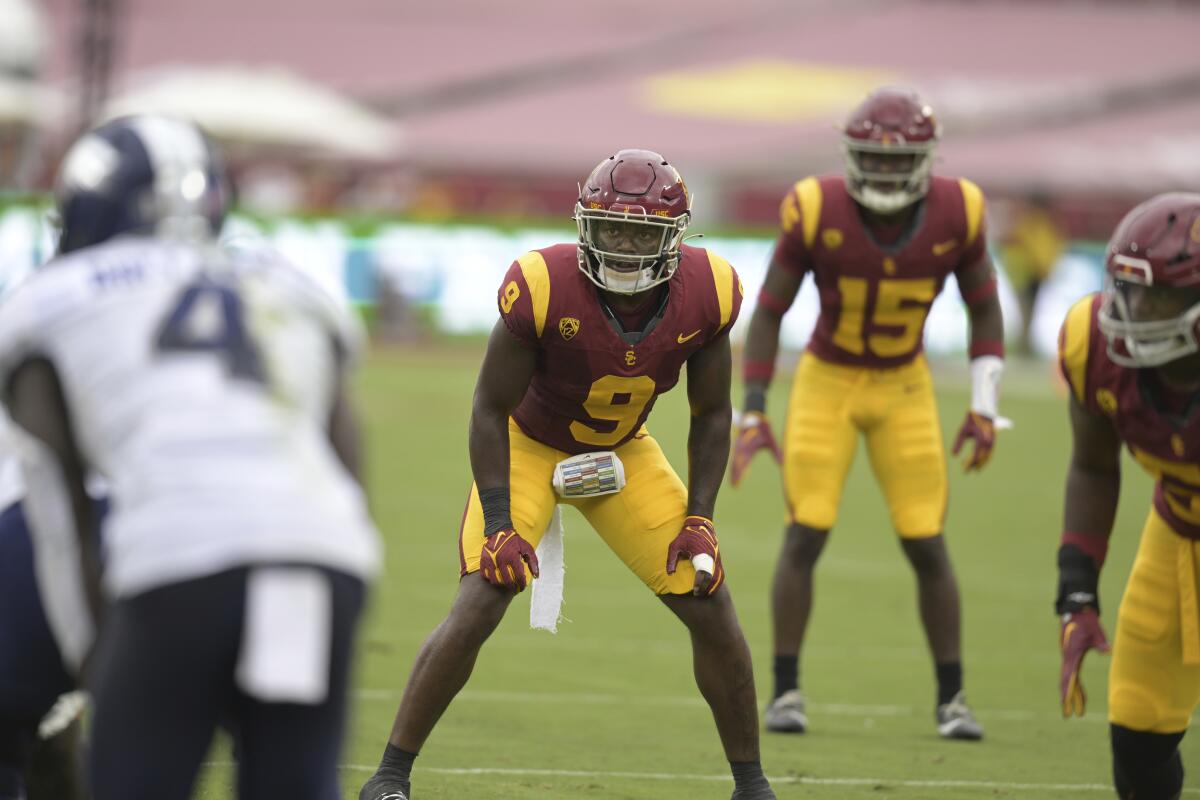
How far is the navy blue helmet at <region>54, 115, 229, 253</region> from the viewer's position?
343 centimetres

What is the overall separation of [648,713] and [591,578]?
3.12 metres

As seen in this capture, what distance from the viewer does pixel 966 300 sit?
7402mm

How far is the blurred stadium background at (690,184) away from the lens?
6.76m

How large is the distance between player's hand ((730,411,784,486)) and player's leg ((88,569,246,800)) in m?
4.04

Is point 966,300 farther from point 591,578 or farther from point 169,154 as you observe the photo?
point 169,154

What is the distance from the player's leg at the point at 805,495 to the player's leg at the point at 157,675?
12.9 ft

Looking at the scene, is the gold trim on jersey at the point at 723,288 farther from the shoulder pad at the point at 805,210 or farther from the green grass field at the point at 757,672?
the shoulder pad at the point at 805,210

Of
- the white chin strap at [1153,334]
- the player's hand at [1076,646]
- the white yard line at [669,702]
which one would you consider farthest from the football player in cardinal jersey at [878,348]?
the white chin strap at [1153,334]

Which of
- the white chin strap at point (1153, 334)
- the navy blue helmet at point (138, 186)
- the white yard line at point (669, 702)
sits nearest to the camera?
the navy blue helmet at point (138, 186)

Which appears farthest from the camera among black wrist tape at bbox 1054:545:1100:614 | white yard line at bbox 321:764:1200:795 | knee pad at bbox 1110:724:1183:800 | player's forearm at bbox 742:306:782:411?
player's forearm at bbox 742:306:782:411

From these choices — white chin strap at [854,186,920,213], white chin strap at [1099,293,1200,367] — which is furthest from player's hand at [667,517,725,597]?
white chin strap at [854,186,920,213]

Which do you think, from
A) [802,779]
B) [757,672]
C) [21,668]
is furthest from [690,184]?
[21,668]

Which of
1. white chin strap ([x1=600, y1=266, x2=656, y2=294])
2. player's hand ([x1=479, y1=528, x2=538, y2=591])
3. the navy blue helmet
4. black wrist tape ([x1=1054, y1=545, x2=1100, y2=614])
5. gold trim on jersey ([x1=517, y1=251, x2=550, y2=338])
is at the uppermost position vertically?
the navy blue helmet

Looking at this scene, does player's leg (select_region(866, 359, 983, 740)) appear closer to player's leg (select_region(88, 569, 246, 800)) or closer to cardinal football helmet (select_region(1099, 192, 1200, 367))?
cardinal football helmet (select_region(1099, 192, 1200, 367))
